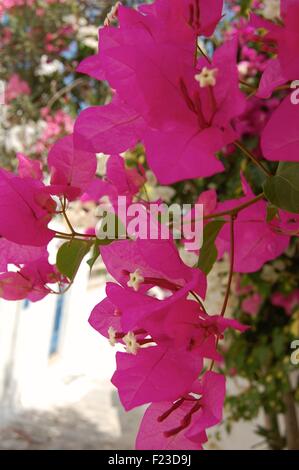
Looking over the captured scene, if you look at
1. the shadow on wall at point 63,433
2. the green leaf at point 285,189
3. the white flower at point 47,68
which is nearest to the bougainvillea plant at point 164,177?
the green leaf at point 285,189

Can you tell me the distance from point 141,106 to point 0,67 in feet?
8.35

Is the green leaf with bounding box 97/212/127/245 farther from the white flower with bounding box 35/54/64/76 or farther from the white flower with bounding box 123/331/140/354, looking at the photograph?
the white flower with bounding box 35/54/64/76

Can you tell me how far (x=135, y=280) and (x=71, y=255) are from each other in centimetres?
8

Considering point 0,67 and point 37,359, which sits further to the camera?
point 37,359

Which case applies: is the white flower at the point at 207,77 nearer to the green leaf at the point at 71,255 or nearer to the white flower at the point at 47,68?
the green leaf at the point at 71,255

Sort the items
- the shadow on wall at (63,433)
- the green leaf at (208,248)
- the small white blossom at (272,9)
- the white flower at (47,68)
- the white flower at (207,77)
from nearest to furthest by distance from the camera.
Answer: the white flower at (207,77) → the green leaf at (208,248) → the small white blossom at (272,9) → the white flower at (47,68) → the shadow on wall at (63,433)

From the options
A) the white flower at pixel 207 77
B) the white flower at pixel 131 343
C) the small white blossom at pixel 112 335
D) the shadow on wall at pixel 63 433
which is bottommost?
the white flower at pixel 131 343

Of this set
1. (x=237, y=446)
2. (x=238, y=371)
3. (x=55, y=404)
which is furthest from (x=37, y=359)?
(x=238, y=371)

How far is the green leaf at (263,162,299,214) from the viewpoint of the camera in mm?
306

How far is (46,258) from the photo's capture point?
0.42 metres

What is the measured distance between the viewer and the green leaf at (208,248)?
0.37m

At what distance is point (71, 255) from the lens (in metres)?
0.38

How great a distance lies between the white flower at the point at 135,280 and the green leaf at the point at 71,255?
0.07 meters
